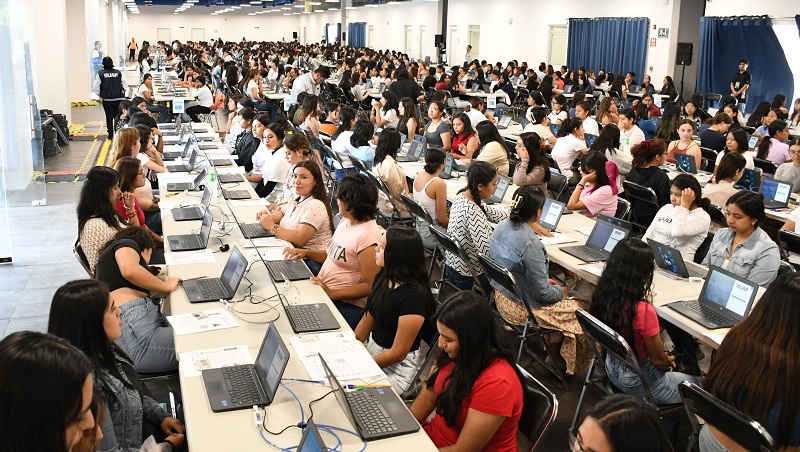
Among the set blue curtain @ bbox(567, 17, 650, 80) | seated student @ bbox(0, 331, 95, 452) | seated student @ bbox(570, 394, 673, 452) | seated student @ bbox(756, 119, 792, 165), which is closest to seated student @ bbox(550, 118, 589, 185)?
seated student @ bbox(756, 119, 792, 165)

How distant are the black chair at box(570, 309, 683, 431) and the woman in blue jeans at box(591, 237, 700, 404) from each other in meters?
0.07

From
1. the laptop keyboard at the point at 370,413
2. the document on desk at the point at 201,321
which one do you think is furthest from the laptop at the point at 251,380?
the document on desk at the point at 201,321

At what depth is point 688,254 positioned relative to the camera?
17.7ft

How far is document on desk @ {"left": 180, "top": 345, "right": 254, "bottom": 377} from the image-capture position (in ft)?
10.8

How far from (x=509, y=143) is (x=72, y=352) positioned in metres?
8.50

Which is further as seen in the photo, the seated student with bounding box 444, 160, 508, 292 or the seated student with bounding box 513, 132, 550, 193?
the seated student with bounding box 513, 132, 550, 193

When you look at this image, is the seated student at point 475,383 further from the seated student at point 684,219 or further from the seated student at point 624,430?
the seated student at point 684,219

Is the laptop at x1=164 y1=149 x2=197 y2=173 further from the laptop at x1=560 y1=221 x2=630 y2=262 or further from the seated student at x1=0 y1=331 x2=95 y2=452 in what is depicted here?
the seated student at x1=0 y1=331 x2=95 y2=452

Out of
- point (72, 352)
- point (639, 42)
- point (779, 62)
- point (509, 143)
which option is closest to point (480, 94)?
point (639, 42)

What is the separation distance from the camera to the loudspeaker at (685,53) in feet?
55.1

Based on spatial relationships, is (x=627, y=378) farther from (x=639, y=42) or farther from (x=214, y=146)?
(x=639, y=42)

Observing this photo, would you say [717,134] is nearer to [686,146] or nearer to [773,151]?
[773,151]

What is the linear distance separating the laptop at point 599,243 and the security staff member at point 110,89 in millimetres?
10262

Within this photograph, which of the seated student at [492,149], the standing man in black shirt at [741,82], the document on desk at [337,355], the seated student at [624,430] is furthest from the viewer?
the standing man in black shirt at [741,82]
